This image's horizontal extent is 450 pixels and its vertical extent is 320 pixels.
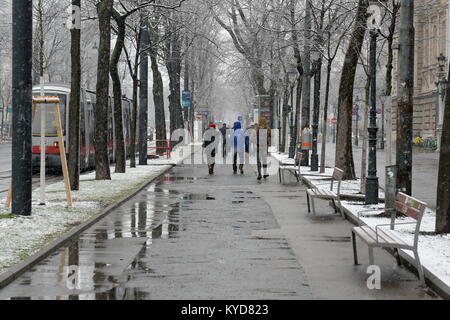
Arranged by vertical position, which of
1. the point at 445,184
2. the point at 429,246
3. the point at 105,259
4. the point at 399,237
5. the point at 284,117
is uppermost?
the point at 284,117

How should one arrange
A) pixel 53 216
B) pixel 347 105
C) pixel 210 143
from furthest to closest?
1. pixel 210 143
2. pixel 347 105
3. pixel 53 216

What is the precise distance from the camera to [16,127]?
14641 millimetres

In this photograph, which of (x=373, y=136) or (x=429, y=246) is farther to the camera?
(x=373, y=136)

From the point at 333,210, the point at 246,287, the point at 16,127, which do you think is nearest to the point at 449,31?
the point at 333,210

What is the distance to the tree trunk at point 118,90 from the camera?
2581 cm

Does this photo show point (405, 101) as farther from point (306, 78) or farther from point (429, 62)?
point (429, 62)

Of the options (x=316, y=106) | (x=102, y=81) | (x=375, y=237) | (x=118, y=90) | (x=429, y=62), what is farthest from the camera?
(x=429, y=62)

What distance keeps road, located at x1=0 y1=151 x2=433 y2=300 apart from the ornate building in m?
40.6

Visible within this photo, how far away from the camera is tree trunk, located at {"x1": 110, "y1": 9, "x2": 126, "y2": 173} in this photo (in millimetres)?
25812

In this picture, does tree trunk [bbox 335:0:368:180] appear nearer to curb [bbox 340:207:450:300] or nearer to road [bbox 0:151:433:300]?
road [bbox 0:151:433:300]

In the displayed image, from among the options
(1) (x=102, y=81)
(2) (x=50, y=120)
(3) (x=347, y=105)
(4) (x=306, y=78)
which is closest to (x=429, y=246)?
(3) (x=347, y=105)

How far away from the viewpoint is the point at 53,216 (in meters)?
14.9

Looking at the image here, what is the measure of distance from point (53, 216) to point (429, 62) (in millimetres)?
49844
